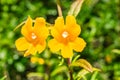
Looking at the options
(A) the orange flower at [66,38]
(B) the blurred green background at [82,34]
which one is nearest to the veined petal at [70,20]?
(A) the orange flower at [66,38]

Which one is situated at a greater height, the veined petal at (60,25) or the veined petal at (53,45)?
the veined petal at (60,25)

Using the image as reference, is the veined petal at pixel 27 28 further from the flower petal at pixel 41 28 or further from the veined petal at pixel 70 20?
the veined petal at pixel 70 20

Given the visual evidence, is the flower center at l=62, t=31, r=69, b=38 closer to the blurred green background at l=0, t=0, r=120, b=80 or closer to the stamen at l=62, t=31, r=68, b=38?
the stamen at l=62, t=31, r=68, b=38

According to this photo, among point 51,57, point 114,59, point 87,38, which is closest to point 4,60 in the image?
point 51,57

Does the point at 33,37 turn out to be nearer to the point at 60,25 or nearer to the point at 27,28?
the point at 27,28

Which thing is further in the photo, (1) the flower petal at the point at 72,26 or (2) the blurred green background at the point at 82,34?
(2) the blurred green background at the point at 82,34

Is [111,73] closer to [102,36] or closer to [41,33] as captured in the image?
[102,36]
